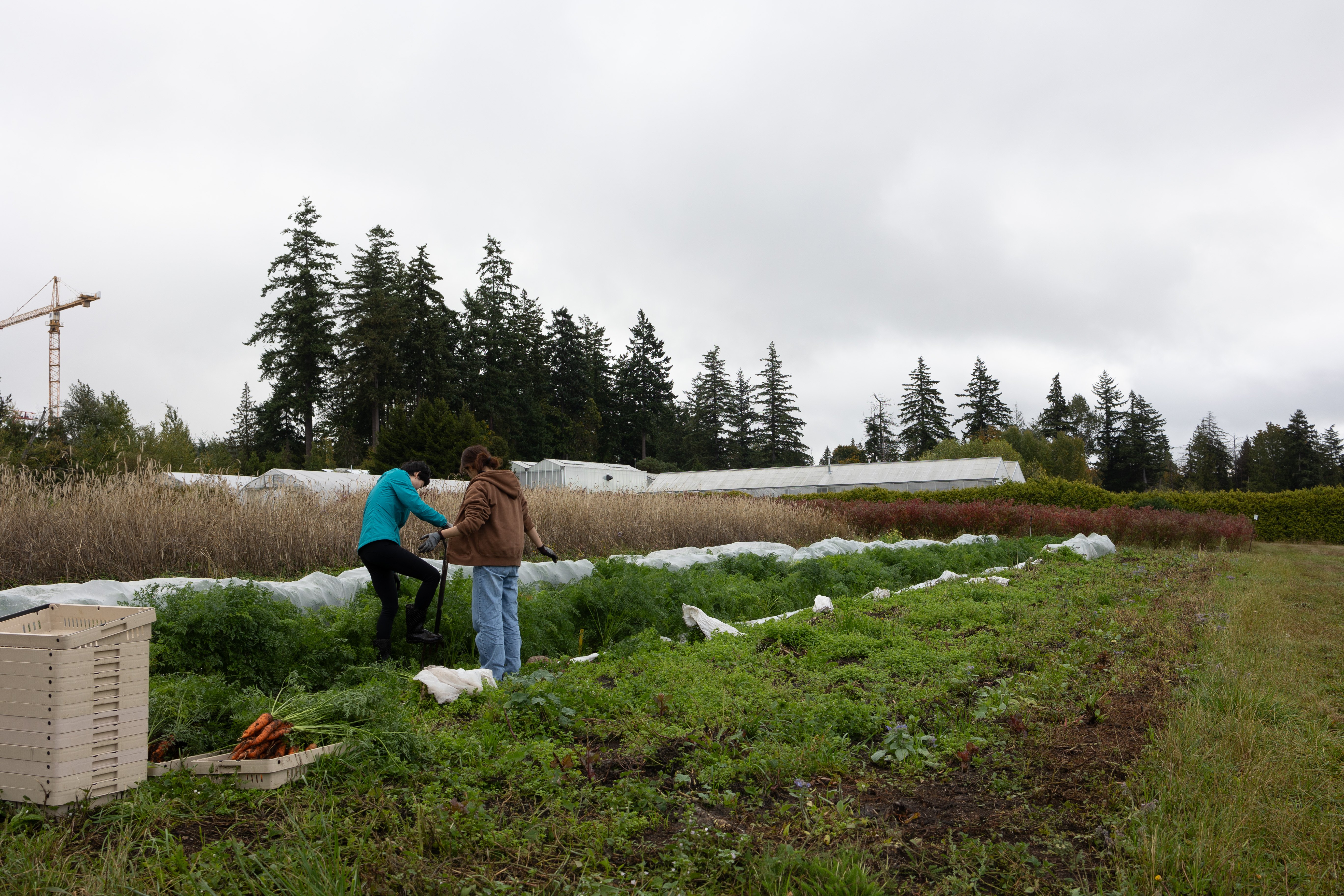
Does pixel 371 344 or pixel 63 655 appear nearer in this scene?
pixel 63 655

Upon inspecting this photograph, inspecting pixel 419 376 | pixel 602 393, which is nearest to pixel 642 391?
pixel 602 393

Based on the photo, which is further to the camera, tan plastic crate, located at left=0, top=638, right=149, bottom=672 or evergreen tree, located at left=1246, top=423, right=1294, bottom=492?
evergreen tree, located at left=1246, top=423, right=1294, bottom=492

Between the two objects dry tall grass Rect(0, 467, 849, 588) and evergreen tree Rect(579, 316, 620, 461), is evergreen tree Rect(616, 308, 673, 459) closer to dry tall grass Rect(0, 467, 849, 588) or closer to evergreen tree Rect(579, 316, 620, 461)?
evergreen tree Rect(579, 316, 620, 461)

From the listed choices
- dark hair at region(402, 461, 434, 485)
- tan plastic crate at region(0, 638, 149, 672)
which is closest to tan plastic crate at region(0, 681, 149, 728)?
tan plastic crate at region(0, 638, 149, 672)

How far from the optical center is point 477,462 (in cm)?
565

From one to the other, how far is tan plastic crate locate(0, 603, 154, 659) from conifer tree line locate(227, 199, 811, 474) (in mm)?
32806

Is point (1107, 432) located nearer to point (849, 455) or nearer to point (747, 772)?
point (849, 455)

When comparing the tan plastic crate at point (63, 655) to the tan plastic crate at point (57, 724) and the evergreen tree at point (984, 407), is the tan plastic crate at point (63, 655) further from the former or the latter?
the evergreen tree at point (984, 407)

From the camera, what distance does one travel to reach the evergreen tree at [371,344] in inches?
1640

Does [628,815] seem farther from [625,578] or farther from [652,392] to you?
[652,392]

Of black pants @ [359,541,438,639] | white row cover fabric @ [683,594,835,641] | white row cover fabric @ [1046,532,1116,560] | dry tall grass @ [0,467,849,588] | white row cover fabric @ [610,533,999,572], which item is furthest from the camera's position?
white row cover fabric @ [1046,532,1116,560]

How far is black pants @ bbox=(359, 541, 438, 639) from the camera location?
5609 mm

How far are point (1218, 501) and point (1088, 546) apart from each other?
59.2 ft

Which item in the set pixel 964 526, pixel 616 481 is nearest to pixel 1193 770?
pixel 964 526
